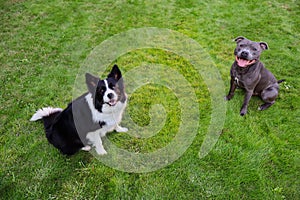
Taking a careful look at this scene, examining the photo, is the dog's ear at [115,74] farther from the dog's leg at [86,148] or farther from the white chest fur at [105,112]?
the dog's leg at [86,148]

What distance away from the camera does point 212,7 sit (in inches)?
263

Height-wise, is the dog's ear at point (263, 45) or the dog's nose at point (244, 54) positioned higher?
the dog's ear at point (263, 45)

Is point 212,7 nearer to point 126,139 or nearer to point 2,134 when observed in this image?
point 126,139

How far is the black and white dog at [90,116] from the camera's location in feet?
8.55

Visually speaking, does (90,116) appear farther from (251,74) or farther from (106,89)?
(251,74)

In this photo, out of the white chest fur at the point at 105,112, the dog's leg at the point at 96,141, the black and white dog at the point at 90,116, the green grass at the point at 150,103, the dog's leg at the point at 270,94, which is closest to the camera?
the black and white dog at the point at 90,116

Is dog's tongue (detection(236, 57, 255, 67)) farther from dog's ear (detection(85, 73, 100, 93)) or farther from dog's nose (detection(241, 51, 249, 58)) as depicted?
dog's ear (detection(85, 73, 100, 93))

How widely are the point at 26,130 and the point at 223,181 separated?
315cm

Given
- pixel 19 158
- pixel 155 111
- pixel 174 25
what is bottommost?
pixel 19 158

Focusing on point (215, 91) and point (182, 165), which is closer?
point (182, 165)

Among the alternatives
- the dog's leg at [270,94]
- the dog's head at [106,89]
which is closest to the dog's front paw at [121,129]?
the dog's head at [106,89]

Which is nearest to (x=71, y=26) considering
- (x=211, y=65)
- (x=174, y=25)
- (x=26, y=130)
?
(x=174, y=25)

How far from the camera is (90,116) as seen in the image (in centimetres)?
280

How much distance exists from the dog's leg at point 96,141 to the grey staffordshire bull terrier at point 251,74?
2.38 metres
